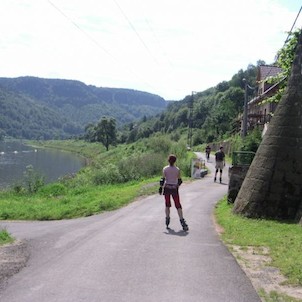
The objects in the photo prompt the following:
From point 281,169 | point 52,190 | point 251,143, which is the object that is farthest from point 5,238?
point 251,143

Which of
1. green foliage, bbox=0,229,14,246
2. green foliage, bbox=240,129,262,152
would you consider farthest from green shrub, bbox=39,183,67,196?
green foliage, bbox=0,229,14,246

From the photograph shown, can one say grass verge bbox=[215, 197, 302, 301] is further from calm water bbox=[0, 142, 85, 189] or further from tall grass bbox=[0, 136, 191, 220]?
calm water bbox=[0, 142, 85, 189]

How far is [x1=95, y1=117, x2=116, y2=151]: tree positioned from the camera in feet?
411

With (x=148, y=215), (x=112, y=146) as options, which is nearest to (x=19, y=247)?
(x=148, y=215)

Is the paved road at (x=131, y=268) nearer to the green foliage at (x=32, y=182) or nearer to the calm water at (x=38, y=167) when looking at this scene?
the green foliage at (x=32, y=182)

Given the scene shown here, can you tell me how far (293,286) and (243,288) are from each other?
0.78 m

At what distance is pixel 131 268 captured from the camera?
7.57 m

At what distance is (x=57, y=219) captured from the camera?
18047 mm

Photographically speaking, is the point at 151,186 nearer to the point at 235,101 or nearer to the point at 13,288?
the point at 13,288

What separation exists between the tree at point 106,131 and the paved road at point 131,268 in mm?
113237

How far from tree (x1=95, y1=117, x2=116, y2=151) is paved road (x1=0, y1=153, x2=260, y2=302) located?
11324 cm

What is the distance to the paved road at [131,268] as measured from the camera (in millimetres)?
6262

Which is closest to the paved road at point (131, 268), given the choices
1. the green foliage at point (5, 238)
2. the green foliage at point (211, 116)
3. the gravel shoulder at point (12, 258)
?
the gravel shoulder at point (12, 258)

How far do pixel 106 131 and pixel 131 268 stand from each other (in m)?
118
